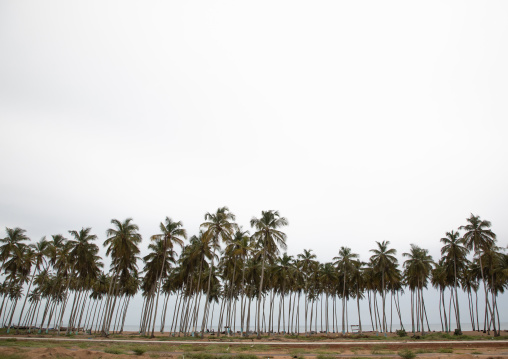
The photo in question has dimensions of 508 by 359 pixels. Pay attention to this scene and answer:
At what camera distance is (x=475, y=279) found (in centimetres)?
6159

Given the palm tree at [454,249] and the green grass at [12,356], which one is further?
the palm tree at [454,249]

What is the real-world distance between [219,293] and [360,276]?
37.1 meters

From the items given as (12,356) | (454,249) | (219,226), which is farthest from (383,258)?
(12,356)

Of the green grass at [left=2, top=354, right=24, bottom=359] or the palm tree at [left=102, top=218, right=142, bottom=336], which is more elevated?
the palm tree at [left=102, top=218, right=142, bottom=336]

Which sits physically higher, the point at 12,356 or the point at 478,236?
the point at 478,236

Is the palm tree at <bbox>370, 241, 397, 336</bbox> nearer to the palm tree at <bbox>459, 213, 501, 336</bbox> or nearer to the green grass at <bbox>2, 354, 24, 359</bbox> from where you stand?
the palm tree at <bbox>459, 213, 501, 336</bbox>

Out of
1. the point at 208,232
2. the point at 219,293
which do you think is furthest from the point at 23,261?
the point at 219,293

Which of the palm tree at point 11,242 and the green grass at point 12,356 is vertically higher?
the palm tree at point 11,242

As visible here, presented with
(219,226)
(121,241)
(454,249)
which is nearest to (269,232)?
(219,226)

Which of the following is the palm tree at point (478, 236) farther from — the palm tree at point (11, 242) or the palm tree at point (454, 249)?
the palm tree at point (11, 242)

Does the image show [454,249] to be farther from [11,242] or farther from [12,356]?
[11,242]

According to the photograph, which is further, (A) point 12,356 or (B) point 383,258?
(B) point 383,258

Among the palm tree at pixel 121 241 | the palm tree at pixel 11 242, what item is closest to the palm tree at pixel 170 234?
the palm tree at pixel 121 241

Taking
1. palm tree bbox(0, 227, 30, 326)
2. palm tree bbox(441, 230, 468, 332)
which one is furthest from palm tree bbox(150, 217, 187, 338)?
palm tree bbox(441, 230, 468, 332)
